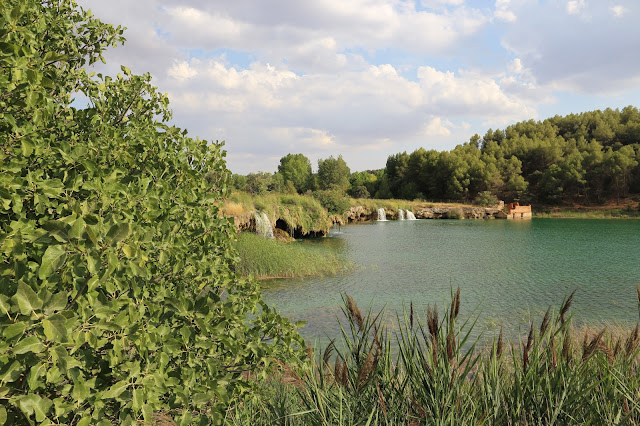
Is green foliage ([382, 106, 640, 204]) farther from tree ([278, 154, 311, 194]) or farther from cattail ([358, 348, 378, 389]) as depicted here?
cattail ([358, 348, 378, 389])

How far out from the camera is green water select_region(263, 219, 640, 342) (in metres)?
10.8

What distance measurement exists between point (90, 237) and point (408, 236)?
29.5 metres

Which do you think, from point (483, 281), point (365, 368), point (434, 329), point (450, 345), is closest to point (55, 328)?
point (365, 368)

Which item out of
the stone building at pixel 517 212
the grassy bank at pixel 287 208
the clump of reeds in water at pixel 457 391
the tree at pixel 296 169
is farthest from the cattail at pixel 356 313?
the tree at pixel 296 169

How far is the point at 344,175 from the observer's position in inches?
3135

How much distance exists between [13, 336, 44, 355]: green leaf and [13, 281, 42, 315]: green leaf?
0.34 ft

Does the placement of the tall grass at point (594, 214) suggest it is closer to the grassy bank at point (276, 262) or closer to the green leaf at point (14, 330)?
the grassy bank at point (276, 262)

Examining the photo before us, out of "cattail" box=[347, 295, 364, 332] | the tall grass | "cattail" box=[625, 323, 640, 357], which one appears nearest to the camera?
"cattail" box=[347, 295, 364, 332]

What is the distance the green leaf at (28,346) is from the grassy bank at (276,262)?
43.0 feet

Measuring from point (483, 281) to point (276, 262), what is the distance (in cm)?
728

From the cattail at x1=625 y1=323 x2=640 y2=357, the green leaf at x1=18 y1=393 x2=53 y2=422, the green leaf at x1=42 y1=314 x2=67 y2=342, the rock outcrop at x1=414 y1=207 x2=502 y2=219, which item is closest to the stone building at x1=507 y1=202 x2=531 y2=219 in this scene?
the rock outcrop at x1=414 y1=207 x2=502 y2=219

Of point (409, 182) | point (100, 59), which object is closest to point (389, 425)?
point (100, 59)

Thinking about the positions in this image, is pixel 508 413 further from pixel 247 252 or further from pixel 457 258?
pixel 457 258

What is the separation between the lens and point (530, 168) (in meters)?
75.1
